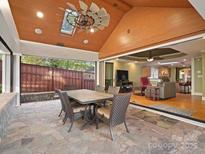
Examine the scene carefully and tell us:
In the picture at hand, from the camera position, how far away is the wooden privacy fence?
616cm

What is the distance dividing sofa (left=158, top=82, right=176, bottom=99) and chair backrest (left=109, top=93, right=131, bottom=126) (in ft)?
13.9

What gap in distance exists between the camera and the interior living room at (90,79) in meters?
2.28

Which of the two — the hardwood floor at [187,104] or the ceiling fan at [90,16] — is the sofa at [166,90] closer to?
the hardwood floor at [187,104]

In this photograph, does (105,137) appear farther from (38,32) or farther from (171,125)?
(38,32)

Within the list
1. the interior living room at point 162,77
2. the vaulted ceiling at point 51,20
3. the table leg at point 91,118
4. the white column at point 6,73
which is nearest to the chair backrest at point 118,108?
the table leg at point 91,118

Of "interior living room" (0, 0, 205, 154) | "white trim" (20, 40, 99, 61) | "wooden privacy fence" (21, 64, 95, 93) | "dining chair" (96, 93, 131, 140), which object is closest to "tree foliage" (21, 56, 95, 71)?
"interior living room" (0, 0, 205, 154)

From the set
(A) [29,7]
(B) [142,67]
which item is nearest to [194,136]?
(A) [29,7]

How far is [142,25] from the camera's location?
444 centimetres

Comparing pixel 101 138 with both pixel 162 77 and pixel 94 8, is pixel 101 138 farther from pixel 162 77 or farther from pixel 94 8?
pixel 162 77

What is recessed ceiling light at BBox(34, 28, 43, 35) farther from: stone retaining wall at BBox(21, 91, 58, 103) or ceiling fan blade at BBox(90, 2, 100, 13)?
ceiling fan blade at BBox(90, 2, 100, 13)

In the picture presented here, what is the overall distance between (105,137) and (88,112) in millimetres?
1131

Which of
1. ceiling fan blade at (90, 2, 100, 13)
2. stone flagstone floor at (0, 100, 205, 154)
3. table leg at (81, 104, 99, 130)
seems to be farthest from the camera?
table leg at (81, 104, 99, 130)

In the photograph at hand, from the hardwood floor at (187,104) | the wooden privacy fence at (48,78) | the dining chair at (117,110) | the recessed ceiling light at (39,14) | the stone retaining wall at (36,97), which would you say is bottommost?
the hardwood floor at (187,104)

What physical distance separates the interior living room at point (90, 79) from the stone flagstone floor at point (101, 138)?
17 mm
